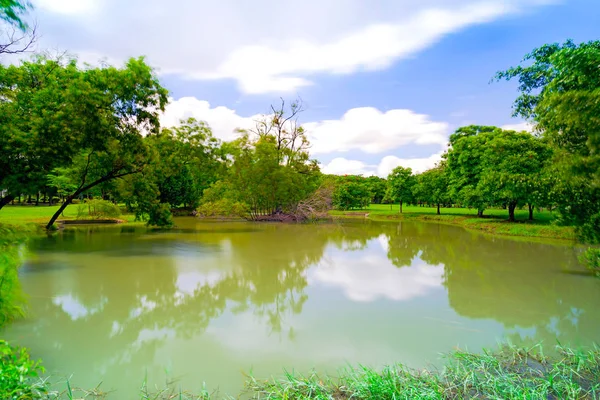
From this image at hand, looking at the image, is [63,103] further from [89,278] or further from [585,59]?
[585,59]

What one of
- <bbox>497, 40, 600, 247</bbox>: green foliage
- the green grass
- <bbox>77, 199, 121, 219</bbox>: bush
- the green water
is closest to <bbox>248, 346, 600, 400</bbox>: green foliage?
the green water

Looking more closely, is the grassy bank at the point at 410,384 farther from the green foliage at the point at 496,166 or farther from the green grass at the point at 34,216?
the green grass at the point at 34,216

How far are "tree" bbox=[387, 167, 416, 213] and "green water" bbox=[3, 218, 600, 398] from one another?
2669cm

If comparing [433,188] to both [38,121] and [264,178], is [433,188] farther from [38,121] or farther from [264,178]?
[38,121]

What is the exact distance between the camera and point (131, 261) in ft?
33.5

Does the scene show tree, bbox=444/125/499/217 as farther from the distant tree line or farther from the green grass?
the green grass

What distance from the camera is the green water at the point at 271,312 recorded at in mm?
4109

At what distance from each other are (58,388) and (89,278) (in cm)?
544

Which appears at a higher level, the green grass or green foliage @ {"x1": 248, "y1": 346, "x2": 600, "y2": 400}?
the green grass

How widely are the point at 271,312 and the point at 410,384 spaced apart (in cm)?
324

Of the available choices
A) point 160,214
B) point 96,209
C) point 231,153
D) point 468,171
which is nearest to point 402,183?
point 468,171

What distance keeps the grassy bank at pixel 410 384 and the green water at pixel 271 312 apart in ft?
0.90

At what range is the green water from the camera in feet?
13.5

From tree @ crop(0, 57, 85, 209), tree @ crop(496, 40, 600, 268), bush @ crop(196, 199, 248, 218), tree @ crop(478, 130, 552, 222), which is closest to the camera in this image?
tree @ crop(496, 40, 600, 268)
